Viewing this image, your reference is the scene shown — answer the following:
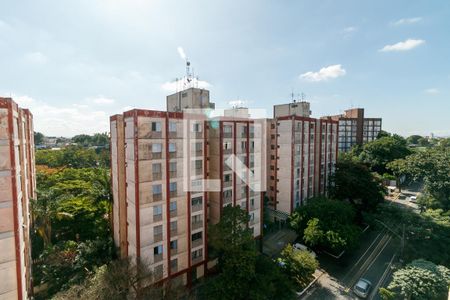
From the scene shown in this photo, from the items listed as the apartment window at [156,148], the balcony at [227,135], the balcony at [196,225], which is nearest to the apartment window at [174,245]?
the balcony at [196,225]

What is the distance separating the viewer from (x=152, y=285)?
70.6ft

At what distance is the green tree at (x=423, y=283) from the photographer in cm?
2080

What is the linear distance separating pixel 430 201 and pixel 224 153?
35.5 m

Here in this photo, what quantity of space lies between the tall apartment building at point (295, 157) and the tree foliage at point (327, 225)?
6.06 meters

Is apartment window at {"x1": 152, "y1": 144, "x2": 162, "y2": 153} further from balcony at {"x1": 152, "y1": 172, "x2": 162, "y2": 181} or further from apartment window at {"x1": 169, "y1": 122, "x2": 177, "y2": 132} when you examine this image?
balcony at {"x1": 152, "y1": 172, "x2": 162, "y2": 181}

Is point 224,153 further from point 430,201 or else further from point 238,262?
point 430,201

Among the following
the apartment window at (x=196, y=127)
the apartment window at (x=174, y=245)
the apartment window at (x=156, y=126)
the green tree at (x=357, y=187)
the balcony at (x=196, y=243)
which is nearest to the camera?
the apartment window at (x=156, y=126)

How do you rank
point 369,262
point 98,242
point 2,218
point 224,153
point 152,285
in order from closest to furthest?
1. point 2,218
2. point 152,285
3. point 98,242
4. point 224,153
5. point 369,262

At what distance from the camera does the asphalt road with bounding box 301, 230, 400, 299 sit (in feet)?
85.0

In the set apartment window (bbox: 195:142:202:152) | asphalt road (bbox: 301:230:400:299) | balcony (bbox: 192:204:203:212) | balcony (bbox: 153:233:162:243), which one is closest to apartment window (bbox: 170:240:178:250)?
balcony (bbox: 153:233:162:243)

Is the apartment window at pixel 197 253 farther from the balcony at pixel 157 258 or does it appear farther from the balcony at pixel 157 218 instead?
the balcony at pixel 157 218

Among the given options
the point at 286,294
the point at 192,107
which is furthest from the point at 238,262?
the point at 192,107

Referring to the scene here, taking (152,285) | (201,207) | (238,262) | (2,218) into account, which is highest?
(2,218)

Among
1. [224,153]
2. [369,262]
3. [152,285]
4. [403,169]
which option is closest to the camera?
[152,285]
